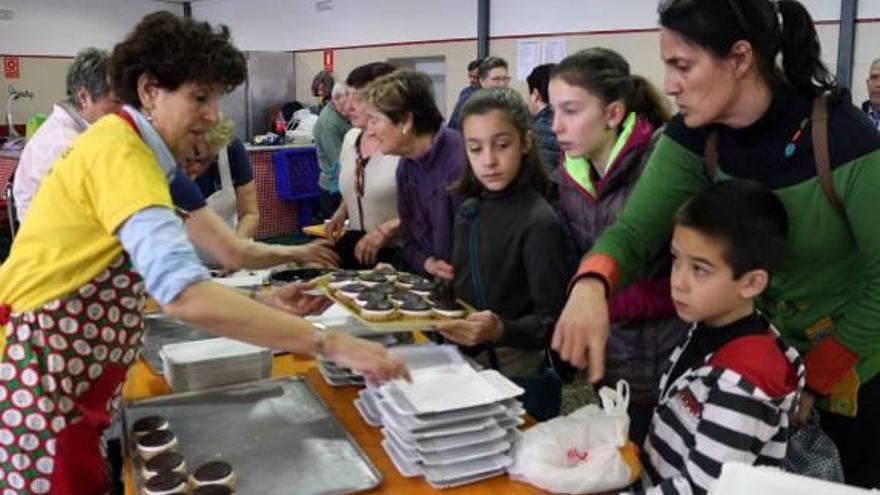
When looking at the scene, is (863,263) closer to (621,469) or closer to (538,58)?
(621,469)

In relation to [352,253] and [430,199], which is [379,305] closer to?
[430,199]

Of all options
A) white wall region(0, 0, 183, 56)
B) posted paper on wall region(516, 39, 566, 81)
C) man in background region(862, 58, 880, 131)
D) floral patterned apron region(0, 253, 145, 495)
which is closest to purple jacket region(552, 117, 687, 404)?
floral patterned apron region(0, 253, 145, 495)

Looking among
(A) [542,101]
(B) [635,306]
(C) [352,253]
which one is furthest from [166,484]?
(A) [542,101]

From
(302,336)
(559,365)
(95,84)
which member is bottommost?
(559,365)

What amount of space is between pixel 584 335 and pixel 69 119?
231cm

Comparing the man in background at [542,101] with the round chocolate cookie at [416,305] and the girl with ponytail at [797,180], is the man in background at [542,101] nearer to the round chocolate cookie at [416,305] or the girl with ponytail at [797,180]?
the round chocolate cookie at [416,305]

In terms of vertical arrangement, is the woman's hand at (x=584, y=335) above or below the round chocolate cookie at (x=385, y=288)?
above

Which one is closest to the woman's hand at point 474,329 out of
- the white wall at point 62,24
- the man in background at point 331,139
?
the man in background at point 331,139

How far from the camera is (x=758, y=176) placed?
4.76 ft

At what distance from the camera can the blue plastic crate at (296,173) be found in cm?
694

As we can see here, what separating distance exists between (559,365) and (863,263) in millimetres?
898

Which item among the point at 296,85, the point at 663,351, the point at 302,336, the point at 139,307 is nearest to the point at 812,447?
the point at 663,351

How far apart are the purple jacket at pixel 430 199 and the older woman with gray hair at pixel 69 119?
108 cm

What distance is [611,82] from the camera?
205cm
